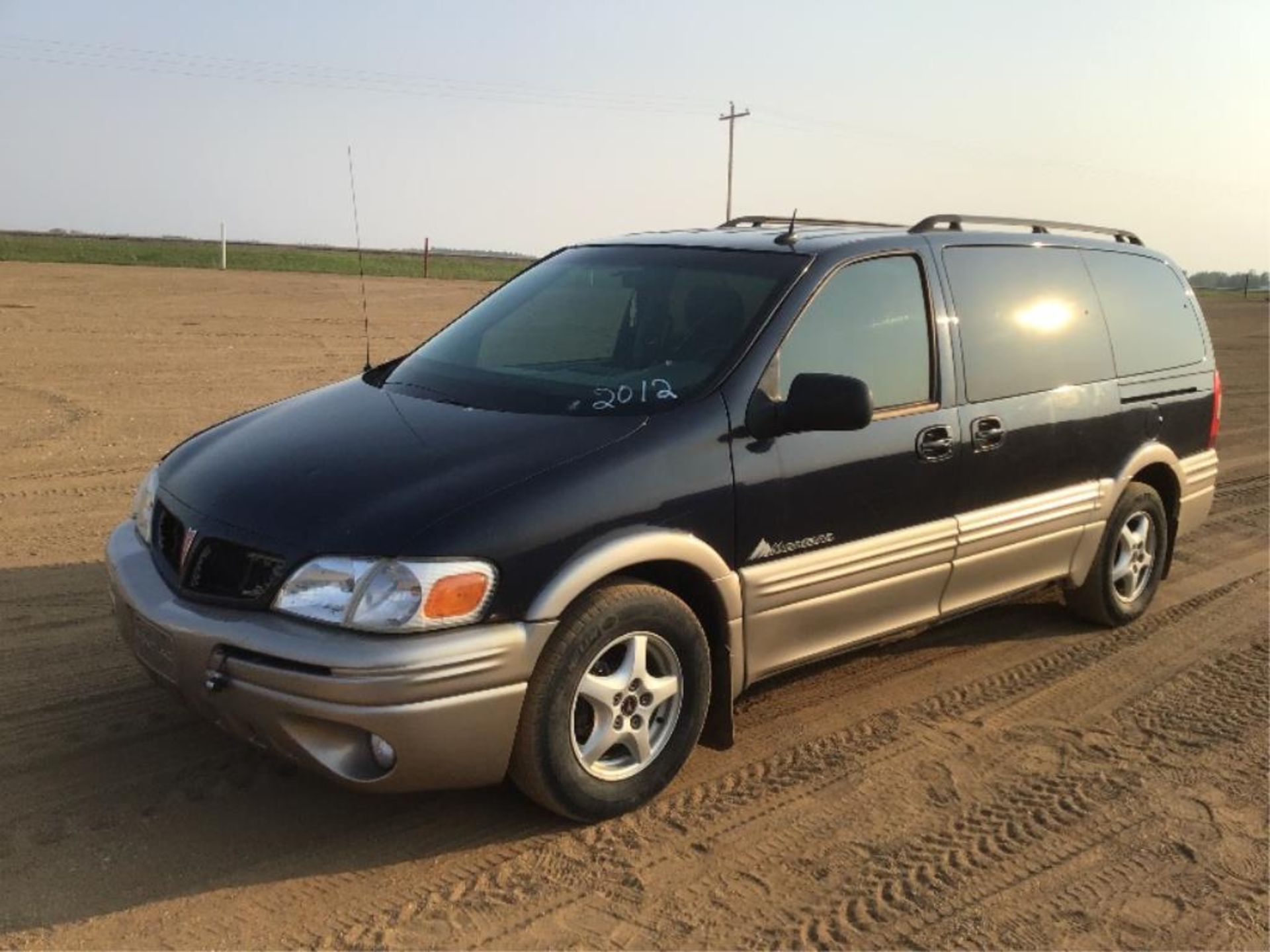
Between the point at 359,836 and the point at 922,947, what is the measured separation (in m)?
1.66

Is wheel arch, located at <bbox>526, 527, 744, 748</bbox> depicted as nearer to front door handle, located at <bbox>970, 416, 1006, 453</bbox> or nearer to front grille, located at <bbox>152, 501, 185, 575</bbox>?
front grille, located at <bbox>152, 501, 185, 575</bbox>

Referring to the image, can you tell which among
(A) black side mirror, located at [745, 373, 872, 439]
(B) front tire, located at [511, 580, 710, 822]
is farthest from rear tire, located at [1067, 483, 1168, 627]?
(B) front tire, located at [511, 580, 710, 822]

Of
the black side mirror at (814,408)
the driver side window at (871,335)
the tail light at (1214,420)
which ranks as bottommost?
the tail light at (1214,420)

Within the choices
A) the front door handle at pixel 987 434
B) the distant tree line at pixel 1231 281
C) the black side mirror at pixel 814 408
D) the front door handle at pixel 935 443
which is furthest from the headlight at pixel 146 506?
the distant tree line at pixel 1231 281

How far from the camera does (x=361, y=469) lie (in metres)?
3.63

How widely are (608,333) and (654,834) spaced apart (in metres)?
1.87

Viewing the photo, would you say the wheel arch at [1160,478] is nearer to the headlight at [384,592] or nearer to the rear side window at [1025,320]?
the rear side window at [1025,320]

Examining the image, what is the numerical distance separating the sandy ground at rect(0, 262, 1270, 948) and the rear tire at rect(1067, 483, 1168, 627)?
0.12 m

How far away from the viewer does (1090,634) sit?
19.2 ft

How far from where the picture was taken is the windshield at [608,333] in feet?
13.4

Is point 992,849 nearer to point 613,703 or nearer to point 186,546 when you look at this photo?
point 613,703

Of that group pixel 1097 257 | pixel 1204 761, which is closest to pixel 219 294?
pixel 1097 257

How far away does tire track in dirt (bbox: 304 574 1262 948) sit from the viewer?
10.5ft

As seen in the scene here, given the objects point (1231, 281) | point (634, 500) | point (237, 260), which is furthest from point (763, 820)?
point (1231, 281)
